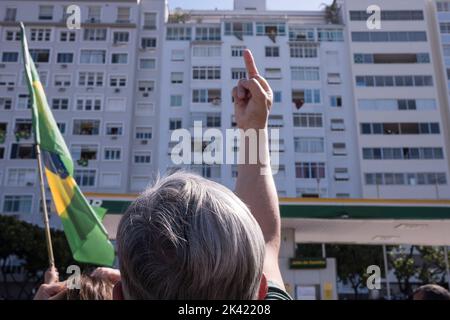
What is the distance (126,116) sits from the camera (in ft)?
146

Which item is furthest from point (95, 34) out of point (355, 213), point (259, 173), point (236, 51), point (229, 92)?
point (259, 173)

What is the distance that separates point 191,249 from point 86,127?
44.9 metres

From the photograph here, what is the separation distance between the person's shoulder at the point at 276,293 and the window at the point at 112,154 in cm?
4239

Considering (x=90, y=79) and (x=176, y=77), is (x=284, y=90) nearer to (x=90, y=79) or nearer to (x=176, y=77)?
(x=176, y=77)

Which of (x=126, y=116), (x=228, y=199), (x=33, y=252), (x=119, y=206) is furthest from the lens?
(x=126, y=116)

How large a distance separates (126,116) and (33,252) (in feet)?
47.3

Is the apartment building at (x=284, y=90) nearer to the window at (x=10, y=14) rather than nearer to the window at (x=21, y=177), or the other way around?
the window at (x=21, y=177)

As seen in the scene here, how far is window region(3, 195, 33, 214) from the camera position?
41375 mm

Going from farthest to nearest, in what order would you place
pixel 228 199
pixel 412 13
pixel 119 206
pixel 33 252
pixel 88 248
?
pixel 412 13, pixel 33 252, pixel 119 206, pixel 88 248, pixel 228 199

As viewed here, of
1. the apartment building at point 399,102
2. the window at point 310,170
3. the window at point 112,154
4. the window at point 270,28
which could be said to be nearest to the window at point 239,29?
the window at point 270,28

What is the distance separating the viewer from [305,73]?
4656 centimetres
